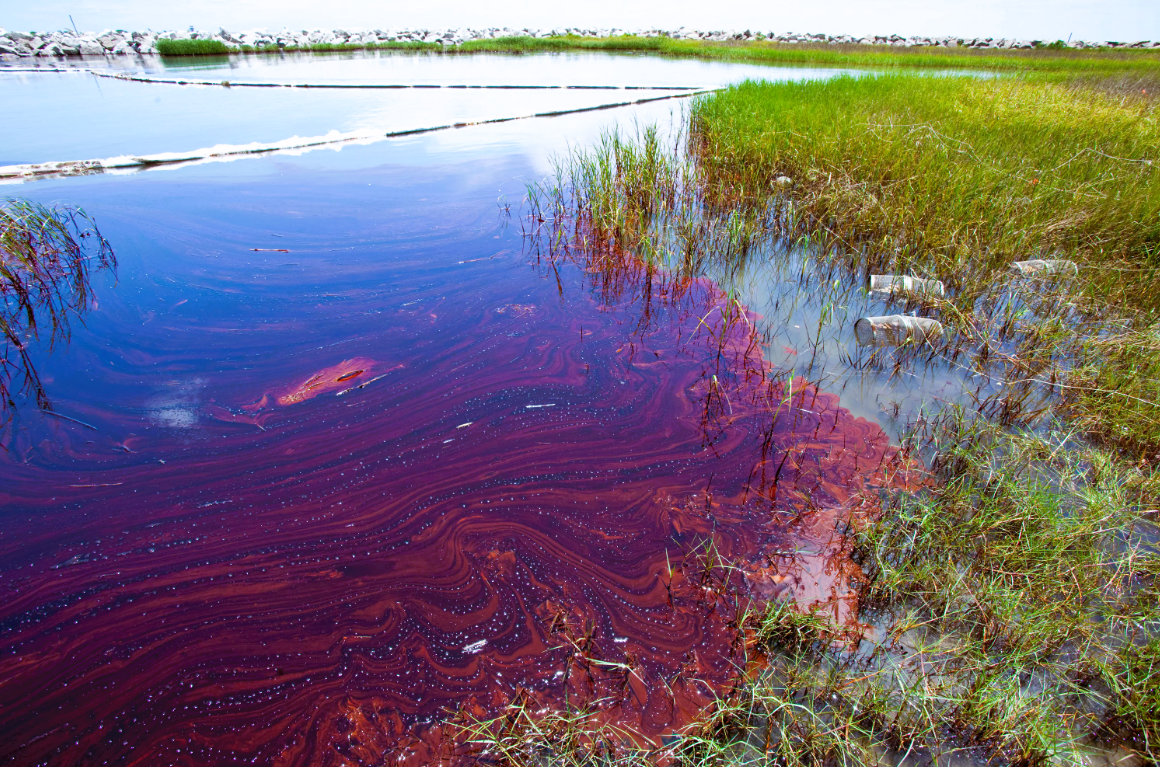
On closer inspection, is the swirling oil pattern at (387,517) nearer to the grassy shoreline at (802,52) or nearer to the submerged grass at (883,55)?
the submerged grass at (883,55)

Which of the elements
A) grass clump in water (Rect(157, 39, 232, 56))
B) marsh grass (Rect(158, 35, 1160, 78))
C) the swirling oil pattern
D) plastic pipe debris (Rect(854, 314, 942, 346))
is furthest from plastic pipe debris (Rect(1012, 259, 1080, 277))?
grass clump in water (Rect(157, 39, 232, 56))

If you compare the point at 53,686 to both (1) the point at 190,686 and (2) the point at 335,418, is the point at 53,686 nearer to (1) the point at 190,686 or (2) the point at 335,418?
(1) the point at 190,686

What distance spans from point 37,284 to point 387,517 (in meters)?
3.51

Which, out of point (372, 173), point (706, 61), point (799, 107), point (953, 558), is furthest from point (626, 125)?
point (706, 61)

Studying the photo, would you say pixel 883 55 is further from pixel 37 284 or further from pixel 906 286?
pixel 37 284

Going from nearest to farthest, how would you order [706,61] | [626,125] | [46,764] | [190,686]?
1. [46,764]
2. [190,686]
3. [626,125]
4. [706,61]

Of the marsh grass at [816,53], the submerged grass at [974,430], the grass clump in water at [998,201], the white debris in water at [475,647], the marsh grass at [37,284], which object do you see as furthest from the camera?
the marsh grass at [816,53]

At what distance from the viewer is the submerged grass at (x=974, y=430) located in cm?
115

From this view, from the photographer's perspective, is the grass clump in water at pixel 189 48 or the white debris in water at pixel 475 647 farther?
the grass clump in water at pixel 189 48

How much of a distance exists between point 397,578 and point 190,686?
22.1 inches

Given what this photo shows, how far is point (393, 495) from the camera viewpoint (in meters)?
1.90

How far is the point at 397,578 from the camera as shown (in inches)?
63.4

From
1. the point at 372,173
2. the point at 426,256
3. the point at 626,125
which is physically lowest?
the point at 426,256

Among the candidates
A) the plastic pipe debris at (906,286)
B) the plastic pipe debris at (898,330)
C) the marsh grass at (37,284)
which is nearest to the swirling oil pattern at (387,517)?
the marsh grass at (37,284)
